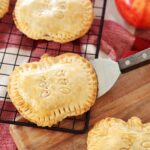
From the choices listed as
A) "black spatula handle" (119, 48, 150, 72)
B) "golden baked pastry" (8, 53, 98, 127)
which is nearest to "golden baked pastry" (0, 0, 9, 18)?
"golden baked pastry" (8, 53, 98, 127)

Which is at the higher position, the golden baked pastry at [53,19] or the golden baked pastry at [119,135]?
the golden baked pastry at [53,19]

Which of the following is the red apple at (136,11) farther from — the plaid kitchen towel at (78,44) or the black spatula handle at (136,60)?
the black spatula handle at (136,60)

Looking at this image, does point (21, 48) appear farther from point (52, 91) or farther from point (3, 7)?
point (52, 91)

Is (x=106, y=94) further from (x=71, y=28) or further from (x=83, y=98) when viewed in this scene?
(x=71, y=28)

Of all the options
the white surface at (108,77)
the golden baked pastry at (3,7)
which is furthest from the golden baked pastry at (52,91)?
the golden baked pastry at (3,7)

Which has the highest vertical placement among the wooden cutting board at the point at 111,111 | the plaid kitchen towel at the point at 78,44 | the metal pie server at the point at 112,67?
the metal pie server at the point at 112,67

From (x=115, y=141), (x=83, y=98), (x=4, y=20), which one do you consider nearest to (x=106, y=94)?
(x=83, y=98)

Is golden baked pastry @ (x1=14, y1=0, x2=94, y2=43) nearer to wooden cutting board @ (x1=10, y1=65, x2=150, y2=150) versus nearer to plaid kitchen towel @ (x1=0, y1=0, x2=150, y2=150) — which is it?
plaid kitchen towel @ (x1=0, y1=0, x2=150, y2=150)

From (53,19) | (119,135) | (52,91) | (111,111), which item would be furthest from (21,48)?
(119,135)
